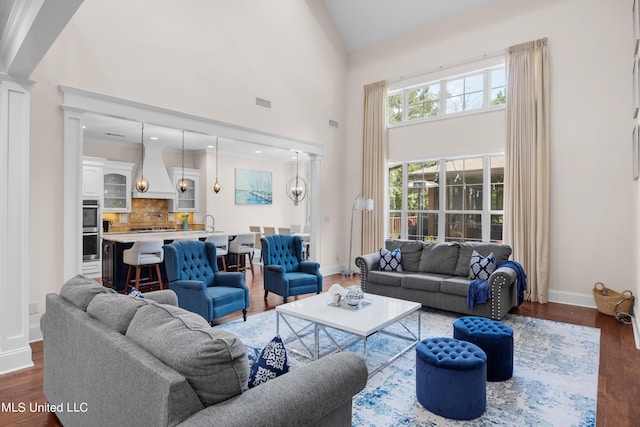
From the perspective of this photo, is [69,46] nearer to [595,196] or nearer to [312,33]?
[312,33]

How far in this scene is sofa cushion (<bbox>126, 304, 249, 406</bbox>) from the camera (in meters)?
1.30

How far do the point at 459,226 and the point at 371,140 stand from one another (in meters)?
2.43

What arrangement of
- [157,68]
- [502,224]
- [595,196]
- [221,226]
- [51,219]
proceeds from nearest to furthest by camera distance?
[51,219]
[157,68]
[595,196]
[502,224]
[221,226]

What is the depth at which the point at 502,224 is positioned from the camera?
607cm

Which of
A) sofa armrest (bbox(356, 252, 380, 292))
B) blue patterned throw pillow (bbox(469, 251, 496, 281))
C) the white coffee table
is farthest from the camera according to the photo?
sofa armrest (bbox(356, 252, 380, 292))

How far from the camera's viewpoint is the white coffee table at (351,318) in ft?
10.2

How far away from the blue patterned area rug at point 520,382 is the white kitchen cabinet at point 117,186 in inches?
228

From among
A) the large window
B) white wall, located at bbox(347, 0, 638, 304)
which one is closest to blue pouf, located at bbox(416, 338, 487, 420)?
white wall, located at bbox(347, 0, 638, 304)

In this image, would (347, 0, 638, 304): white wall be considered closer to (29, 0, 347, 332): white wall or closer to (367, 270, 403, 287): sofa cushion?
(367, 270, 403, 287): sofa cushion

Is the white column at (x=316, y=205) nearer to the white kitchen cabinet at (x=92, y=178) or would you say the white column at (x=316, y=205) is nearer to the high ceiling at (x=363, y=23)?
the high ceiling at (x=363, y=23)

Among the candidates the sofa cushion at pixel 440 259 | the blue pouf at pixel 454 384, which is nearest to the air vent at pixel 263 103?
the sofa cushion at pixel 440 259

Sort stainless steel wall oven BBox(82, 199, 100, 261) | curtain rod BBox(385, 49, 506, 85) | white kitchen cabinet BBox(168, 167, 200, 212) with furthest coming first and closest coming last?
white kitchen cabinet BBox(168, 167, 200, 212), stainless steel wall oven BBox(82, 199, 100, 261), curtain rod BBox(385, 49, 506, 85)

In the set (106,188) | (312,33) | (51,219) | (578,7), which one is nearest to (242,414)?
(51,219)

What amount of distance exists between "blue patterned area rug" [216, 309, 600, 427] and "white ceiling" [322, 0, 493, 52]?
211 inches
